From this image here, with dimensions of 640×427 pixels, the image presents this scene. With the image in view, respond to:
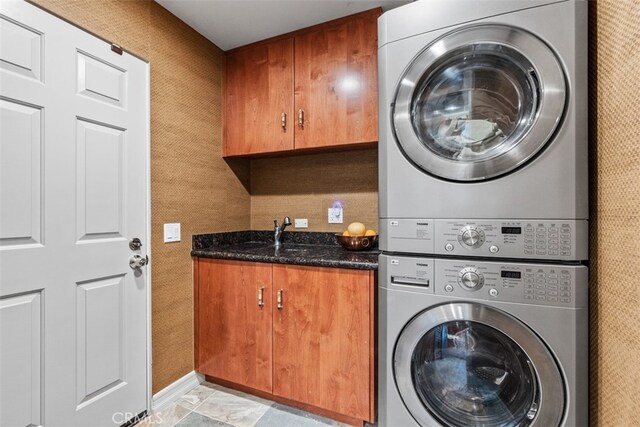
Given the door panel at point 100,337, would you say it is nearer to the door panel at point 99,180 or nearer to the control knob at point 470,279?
the door panel at point 99,180

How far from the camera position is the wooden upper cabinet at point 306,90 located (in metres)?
1.73

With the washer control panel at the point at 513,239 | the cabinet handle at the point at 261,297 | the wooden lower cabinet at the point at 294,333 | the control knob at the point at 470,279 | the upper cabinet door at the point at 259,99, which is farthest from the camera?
the upper cabinet door at the point at 259,99

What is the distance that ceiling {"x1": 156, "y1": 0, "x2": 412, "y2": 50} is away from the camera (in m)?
1.65

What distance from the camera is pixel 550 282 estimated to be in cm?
99

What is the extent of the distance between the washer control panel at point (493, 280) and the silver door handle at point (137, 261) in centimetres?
133

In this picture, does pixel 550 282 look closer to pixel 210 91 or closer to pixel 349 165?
pixel 349 165

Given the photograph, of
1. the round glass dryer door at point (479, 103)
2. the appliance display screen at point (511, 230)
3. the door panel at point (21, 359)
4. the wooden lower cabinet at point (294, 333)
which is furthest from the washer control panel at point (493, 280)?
the door panel at point (21, 359)

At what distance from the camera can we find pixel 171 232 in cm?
173

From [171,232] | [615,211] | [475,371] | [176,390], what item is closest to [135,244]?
[171,232]

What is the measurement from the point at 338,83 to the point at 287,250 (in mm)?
1157

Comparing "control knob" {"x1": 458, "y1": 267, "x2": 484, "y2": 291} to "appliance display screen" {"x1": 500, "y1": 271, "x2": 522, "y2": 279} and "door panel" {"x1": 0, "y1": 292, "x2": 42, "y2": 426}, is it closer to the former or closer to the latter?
"appliance display screen" {"x1": 500, "y1": 271, "x2": 522, "y2": 279}

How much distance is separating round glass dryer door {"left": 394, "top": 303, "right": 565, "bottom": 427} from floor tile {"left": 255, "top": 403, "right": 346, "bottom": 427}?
2.02ft

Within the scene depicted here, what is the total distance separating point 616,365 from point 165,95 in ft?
7.88

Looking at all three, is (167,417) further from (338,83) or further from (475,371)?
(338,83)
